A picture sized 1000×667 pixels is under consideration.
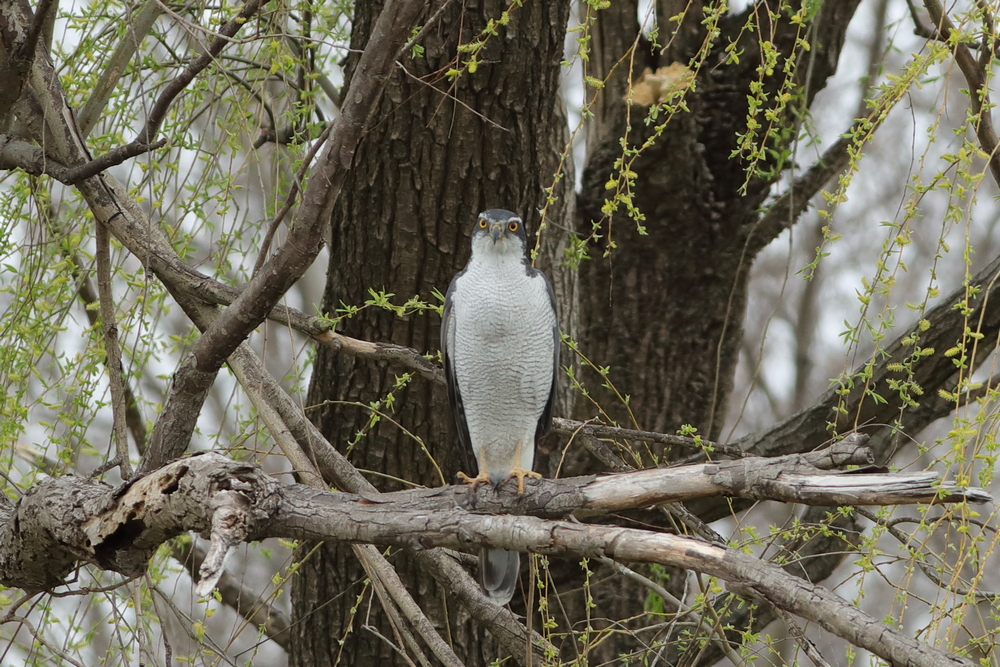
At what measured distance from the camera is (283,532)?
2.39 metres

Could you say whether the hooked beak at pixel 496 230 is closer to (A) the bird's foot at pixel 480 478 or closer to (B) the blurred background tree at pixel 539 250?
(B) the blurred background tree at pixel 539 250

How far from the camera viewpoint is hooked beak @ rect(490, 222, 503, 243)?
366 cm

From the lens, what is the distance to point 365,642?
4.16 meters

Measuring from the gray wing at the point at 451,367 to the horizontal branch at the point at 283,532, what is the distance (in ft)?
3.99

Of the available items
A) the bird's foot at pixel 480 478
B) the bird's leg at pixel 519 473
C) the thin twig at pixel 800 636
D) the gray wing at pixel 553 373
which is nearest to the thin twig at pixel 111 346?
A: the bird's foot at pixel 480 478

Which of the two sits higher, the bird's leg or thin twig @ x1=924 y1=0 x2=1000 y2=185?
thin twig @ x1=924 y1=0 x2=1000 y2=185

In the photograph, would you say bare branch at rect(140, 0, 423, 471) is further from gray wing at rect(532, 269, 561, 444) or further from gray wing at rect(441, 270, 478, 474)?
gray wing at rect(532, 269, 561, 444)

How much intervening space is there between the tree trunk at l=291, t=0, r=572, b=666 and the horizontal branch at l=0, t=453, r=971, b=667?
4.84ft

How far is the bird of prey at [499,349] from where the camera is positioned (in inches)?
145

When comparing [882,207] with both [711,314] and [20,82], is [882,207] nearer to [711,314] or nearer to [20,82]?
[711,314]

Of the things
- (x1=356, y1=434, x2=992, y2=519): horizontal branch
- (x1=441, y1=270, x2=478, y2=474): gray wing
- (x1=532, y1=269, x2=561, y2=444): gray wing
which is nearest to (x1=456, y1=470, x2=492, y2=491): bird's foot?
(x1=441, y1=270, x2=478, y2=474): gray wing

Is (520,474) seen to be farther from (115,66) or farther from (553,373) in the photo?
(115,66)

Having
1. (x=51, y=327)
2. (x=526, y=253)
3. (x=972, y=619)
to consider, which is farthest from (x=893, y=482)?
(x=972, y=619)

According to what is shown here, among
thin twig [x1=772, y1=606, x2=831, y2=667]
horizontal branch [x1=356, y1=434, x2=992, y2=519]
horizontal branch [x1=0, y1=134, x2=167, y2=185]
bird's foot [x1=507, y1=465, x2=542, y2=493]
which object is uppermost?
horizontal branch [x1=0, y1=134, x2=167, y2=185]
